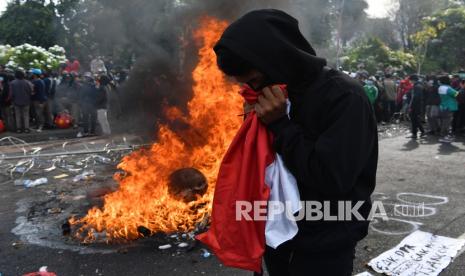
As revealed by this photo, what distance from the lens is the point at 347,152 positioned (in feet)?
5.15

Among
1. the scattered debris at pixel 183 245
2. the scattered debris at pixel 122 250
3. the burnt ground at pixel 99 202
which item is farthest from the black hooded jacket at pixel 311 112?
the scattered debris at pixel 122 250

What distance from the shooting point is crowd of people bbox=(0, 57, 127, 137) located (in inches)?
538

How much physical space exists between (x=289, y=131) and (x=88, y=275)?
127 inches

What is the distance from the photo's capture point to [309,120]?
66.8 inches

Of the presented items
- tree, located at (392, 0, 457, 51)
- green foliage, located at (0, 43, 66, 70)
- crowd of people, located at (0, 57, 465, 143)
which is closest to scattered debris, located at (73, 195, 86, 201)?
crowd of people, located at (0, 57, 465, 143)

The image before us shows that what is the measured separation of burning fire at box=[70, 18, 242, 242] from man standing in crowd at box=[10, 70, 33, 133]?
7.57 metres

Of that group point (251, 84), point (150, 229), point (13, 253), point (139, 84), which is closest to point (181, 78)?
point (139, 84)

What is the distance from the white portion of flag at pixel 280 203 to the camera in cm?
171

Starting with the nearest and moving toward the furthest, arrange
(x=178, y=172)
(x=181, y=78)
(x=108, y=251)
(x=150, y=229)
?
(x=108, y=251) → (x=150, y=229) → (x=178, y=172) → (x=181, y=78)

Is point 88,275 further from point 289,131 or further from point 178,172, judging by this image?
point 289,131

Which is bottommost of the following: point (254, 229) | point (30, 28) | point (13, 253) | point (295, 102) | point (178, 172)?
point (13, 253)

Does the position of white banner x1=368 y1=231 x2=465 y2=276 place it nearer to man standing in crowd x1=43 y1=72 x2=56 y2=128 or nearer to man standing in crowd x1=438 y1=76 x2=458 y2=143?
man standing in crowd x1=438 y1=76 x2=458 y2=143

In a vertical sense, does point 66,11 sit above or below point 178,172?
above

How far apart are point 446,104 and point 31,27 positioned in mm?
26630
